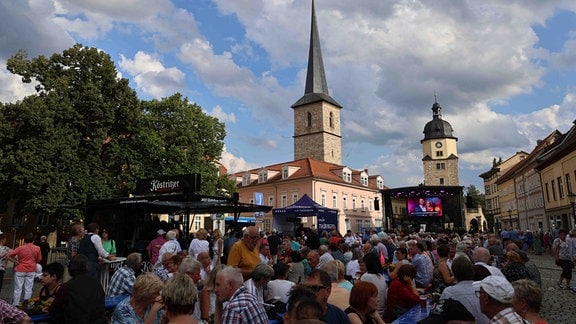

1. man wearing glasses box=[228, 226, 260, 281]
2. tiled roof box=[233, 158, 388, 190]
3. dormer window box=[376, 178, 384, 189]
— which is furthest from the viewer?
dormer window box=[376, 178, 384, 189]

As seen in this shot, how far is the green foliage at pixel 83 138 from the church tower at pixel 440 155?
64.9 m

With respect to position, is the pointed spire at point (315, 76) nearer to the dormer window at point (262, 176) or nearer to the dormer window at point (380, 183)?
the dormer window at point (380, 183)

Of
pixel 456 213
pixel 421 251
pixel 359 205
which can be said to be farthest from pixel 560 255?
pixel 359 205

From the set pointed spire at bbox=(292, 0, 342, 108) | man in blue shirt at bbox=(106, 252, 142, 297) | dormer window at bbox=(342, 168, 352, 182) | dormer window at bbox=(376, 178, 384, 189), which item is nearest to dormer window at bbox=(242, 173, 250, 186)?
dormer window at bbox=(342, 168, 352, 182)

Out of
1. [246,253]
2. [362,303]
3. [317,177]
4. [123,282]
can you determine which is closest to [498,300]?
[362,303]

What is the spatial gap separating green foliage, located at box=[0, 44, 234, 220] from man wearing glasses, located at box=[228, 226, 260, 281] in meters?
18.2

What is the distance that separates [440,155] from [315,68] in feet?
111

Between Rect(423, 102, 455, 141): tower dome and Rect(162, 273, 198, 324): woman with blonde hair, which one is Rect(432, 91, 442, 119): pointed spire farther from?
Rect(162, 273, 198, 324): woman with blonde hair

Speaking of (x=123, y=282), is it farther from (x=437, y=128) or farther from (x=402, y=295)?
(x=437, y=128)

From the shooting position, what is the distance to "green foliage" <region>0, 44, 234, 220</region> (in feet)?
77.6

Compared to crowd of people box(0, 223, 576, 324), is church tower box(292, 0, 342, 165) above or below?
above

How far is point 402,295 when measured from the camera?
5625 mm

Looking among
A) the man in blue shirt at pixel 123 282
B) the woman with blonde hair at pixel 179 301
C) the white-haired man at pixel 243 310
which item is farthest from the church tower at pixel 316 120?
the woman with blonde hair at pixel 179 301

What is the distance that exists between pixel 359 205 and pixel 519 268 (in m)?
48.8
